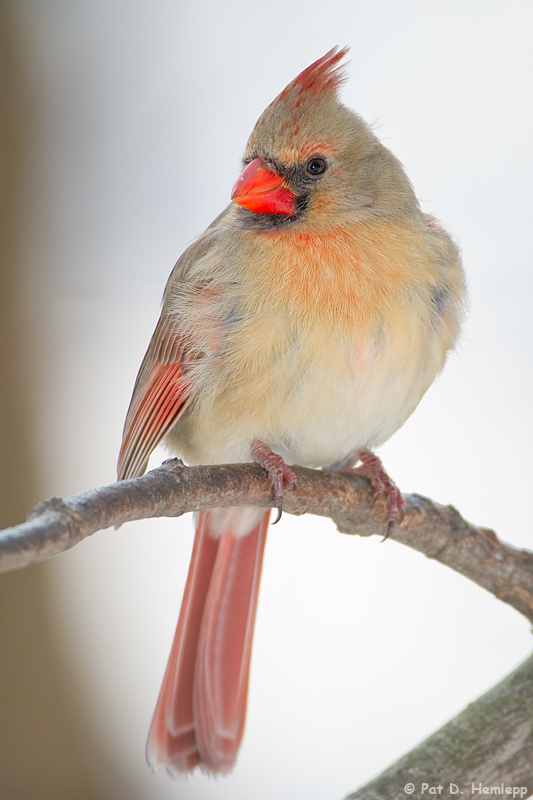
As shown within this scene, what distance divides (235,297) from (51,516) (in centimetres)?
70

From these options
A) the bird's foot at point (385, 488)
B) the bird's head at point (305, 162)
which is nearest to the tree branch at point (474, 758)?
the bird's foot at point (385, 488)

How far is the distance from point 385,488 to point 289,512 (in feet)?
0.85

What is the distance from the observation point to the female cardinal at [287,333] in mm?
1397

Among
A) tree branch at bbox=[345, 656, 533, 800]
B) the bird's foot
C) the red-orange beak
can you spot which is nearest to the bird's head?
the red-orange beak

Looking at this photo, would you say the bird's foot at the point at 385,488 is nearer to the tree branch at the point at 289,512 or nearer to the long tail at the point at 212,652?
the tree branch at the point at 289,512

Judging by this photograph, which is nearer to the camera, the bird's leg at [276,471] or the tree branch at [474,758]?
the tree branch at [474,758]

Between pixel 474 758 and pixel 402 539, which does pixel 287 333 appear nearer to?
pixel 402 539

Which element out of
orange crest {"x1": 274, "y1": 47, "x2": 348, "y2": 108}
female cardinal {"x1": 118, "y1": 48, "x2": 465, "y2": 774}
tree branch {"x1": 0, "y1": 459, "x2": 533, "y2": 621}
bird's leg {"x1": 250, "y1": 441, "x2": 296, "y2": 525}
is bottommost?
tree branch {"x1": 0, "y1": 459, "x2": 533, "y2": 621}

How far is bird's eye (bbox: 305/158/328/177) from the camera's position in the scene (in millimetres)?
1492

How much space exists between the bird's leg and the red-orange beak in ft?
1.40

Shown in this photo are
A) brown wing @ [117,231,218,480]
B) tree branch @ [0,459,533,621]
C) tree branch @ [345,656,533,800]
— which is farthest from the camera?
brown wing @ [117,231,218,480]

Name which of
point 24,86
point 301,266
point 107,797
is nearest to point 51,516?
point 301,266

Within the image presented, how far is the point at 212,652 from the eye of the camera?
5.40 ft

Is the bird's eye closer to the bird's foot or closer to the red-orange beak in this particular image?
the red-orange beak
